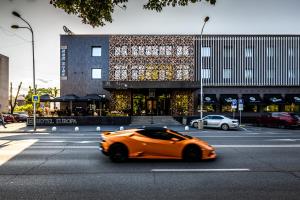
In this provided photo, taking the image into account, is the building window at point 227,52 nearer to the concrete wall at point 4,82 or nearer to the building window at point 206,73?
the building window at point 206,73

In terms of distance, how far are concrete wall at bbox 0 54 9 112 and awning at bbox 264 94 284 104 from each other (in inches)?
1990

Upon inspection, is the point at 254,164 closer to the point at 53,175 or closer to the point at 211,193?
the point at 211,193

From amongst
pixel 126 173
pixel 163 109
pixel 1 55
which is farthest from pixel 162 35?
pixel 1 55

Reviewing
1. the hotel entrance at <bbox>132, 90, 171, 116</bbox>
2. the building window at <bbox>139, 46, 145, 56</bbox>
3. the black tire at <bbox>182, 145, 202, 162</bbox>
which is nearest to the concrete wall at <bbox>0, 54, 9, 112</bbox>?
the hotel entrance at <bbox>132, 90, 171, 116</bbox>

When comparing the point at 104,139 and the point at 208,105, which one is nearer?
the point at 104,139

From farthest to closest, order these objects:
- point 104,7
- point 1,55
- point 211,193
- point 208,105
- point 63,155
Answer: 1. point 1,55
2. point 208,105
3. point 63,155
4. point 104,7
5. point 211,193

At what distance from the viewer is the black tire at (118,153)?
966 centimetres

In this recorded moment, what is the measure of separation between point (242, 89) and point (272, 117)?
10088mm

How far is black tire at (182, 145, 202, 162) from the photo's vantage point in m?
9.82

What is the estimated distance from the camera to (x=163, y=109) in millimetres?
38375

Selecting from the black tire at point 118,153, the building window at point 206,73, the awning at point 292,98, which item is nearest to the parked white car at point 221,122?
the building window at point 206,73

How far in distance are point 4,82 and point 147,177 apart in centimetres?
6085

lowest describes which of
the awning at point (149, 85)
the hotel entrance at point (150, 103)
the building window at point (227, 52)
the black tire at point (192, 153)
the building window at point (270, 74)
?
the black tire at point (192, 153)

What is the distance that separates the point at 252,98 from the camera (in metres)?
Result: 37.6
